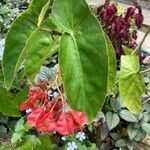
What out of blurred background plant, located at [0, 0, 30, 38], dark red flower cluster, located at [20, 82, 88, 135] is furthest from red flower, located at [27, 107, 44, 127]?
blurred background plant, located at [0, 0, 30, 38]

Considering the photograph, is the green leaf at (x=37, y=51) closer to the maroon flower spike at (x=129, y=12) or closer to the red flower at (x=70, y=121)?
the red flower at (x=70, y=121)

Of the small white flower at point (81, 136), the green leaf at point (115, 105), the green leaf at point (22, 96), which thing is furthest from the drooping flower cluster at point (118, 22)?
the green leaf at point (22, 96)

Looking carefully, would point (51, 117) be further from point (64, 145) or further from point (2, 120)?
point (2, 120)

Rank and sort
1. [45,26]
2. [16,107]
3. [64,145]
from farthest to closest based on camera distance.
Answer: [64,145]
[16,107]
[45,26]

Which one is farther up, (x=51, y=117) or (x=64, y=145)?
(x=51, y=117)

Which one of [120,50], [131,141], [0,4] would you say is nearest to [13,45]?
[131,141]

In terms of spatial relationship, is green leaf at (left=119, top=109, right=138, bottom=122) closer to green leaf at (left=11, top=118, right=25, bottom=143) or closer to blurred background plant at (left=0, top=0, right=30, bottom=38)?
green leaf at (left=11, top=118, right=25, bottom=143)
